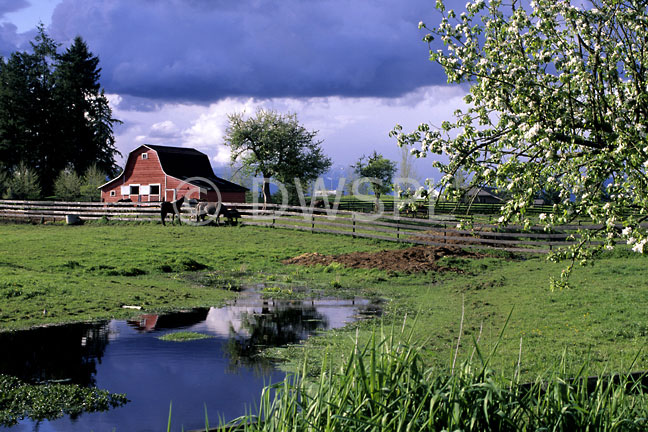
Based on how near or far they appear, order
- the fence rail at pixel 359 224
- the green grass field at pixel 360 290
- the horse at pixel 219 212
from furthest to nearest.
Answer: the horse at pixel 219 212
the fence rail at pixel 359 224
the green grass field at pixel 360 290

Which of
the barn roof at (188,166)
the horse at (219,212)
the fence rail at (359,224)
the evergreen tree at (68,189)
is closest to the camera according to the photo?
the fence rail at (359,224)

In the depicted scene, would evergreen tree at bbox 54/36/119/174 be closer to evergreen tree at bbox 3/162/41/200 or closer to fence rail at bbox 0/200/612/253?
evergreen tree at bbox 3/162/41/200

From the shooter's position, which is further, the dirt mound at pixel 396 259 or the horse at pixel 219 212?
the horse at pixel 219 212

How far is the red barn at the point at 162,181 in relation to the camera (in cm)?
5575

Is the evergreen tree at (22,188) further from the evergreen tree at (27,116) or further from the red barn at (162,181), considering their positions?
the evergreen tree at (27,116)

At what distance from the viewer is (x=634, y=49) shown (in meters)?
8.72

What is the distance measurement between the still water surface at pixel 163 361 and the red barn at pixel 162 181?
4257 centimetres

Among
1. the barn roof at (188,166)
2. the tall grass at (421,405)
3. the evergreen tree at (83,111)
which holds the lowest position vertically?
the tall grass at (421,405)

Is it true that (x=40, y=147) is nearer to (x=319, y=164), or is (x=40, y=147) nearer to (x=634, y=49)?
(x=319, y=164)

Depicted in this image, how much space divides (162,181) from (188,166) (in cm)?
428

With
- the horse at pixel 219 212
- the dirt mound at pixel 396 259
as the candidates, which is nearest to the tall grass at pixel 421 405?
the dirt mound at pixel 396 259

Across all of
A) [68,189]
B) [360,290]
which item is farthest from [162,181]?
[360,290]

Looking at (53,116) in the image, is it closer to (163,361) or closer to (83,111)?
(83,111)

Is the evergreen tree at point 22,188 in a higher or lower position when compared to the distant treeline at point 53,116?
lower
